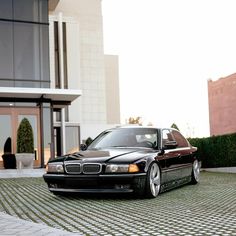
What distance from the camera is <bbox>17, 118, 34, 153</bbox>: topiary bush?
2047 cm

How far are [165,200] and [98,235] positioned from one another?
135 inches

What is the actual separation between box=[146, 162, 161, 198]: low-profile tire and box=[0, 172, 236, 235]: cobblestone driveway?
0.19 meters

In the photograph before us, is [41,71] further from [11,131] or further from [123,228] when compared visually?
[123,228]

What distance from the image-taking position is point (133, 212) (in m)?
7.19

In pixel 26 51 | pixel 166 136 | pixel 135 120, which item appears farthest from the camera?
pixel 135 120

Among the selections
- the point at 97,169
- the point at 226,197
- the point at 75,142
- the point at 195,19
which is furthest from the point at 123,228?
the point at 75,142

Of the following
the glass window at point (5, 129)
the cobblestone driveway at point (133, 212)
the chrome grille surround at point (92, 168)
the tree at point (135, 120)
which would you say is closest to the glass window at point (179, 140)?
the cobblestone driveway at point (133, 212)

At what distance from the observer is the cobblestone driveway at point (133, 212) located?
18.9 feet

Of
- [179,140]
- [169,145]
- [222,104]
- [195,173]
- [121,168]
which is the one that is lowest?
[195,173]

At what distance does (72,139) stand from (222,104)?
91.3 m

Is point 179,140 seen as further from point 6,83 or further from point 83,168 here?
point 6,83

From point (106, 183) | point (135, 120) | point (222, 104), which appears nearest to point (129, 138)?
point (106, 183)

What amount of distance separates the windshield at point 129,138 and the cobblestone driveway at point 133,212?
121 centimetres

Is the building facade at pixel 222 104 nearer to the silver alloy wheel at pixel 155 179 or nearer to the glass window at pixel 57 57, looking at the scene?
the glass window at pixel 57 57
